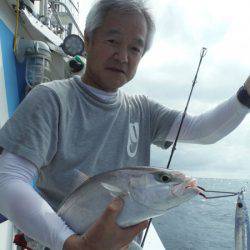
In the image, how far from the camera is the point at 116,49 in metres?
1.96

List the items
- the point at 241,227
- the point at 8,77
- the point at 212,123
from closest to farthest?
the point at 212,123, the point at 241,227, the point at 8,77

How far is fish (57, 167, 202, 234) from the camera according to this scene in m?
1.53

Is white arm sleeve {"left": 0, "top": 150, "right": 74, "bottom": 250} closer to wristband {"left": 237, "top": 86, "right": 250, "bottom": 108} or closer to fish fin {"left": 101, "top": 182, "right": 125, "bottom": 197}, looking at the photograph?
fish fin {"left": 101, "top": 182, "right": 125, "bottom": 197}

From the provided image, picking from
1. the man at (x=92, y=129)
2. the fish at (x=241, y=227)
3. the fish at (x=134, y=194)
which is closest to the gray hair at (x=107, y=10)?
the man at (x=92, y=129)

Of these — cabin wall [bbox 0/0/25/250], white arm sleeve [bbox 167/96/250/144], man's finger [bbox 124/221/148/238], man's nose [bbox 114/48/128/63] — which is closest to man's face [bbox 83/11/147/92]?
man's nose [bbox 114/48/128/63]

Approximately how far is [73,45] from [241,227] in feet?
13.3

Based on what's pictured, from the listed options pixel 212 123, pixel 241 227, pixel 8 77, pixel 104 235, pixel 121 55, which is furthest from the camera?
pixel 8 77

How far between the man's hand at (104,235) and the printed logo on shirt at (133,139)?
0.56 metres

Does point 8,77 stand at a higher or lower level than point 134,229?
higher

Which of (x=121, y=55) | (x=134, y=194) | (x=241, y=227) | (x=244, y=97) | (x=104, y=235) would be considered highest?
(x=121, y=55)

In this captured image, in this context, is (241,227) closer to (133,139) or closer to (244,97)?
(244,97)

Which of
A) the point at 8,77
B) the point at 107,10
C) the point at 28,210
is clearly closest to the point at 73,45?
the point at 8,77

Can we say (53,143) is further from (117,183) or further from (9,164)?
(117,183)

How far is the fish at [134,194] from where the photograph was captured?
60.3 inches
